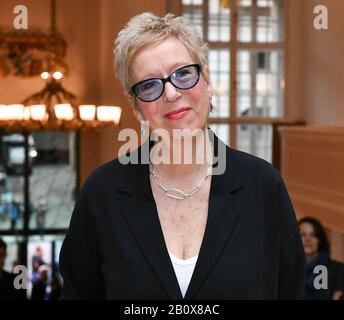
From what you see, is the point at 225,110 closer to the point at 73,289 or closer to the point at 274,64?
the point at 274,64

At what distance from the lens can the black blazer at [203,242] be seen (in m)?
Result: 1.41

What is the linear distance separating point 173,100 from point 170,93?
0.02m

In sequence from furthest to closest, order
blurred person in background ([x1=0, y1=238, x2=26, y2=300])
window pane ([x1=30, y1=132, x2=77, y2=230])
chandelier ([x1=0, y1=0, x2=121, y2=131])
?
1. window pane ([x1=30, y1=132, x2=77, y2=230])
2. chandelier ([x1=0, y1=0, x2=121, y2=131])
3. blurred person in background ([x1=0, y1=238, x2=26, y2=300])

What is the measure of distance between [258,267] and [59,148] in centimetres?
1010

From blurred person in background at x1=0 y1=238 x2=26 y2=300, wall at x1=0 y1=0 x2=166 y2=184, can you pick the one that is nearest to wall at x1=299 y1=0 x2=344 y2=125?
wall at x1=0 y1=0 x2=166 y2=184

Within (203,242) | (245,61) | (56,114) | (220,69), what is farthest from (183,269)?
(245,61)

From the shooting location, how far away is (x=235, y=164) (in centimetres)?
152

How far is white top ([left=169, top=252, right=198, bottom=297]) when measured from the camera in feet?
4.64

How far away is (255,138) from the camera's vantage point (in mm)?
10898

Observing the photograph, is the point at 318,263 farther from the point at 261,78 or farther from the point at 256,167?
the point at 261,78

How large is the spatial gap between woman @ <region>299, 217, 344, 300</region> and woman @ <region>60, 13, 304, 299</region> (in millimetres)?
686

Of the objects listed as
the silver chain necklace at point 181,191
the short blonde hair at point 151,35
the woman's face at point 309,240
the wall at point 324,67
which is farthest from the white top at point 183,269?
the wall at point 324,67

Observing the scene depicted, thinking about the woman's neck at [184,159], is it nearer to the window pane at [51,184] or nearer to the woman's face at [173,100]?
the woman's face at [173,100]

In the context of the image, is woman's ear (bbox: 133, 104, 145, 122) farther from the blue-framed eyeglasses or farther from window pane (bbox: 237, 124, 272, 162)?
window pane (bbox: 237, 124, 272, 162)
